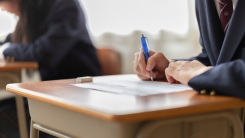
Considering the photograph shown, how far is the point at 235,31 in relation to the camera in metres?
0.87

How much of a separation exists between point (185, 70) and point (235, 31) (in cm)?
28

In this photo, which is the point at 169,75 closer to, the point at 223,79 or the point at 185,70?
the point at 185,70

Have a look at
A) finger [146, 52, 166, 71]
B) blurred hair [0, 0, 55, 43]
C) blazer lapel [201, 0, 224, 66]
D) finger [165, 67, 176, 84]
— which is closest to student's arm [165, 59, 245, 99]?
finger [165, 67, 176, 84]

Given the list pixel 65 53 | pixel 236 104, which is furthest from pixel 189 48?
pixel 236 104

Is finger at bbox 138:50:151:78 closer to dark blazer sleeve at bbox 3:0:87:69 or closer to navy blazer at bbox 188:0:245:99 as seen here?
navy blazer at bbox 188:0:245:99

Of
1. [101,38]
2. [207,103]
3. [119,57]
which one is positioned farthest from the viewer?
[101,38]

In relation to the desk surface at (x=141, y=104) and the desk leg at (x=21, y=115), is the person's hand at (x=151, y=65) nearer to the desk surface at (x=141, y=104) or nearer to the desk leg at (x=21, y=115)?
the desk surface at (x=141, y=104)

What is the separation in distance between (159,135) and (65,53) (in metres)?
2.00

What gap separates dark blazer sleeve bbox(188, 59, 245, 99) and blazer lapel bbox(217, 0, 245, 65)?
0.33m

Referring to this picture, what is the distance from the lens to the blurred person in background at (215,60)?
0.57m

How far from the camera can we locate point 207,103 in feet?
1.67

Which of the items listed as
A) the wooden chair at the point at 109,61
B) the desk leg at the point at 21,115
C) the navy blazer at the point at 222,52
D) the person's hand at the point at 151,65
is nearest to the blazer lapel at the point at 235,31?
the navy blazer at the point at 222,52

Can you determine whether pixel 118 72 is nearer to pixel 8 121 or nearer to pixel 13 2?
pixel 8 121

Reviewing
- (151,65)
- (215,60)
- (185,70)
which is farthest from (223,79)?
(215,60)
